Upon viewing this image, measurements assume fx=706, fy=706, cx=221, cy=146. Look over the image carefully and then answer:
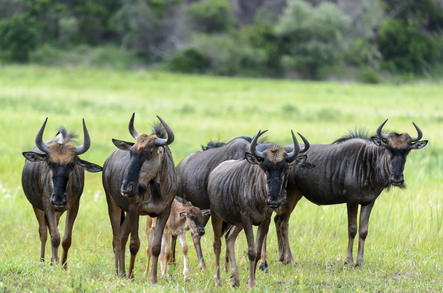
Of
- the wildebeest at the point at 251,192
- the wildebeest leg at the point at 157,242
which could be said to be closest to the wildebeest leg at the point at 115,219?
the wildebeest leg at the point at 157,242

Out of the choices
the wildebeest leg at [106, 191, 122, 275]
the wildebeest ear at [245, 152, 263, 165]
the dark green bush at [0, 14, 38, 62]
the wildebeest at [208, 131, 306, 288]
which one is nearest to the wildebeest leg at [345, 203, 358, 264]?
the wildebeest at [208, 131, 306, 288]

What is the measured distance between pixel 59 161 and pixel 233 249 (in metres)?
2.59

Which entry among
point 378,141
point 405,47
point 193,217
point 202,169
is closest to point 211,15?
point 405,47

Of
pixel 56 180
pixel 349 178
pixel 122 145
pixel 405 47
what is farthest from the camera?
pixel 405 47

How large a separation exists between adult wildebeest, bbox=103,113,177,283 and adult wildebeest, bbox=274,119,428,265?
2.43 m

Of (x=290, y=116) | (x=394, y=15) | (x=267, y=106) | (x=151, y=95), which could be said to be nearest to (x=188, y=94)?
(x=151, y=95)

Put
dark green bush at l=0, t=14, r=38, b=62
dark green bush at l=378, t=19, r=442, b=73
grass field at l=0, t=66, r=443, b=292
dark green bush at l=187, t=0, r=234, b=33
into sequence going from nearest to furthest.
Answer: grass field at l=0, t=66, r=443, b=292 → dark green bush at l=0, t=14, r=38, b=62 → dark green bush at l=378, t=19, r=442, b=73 → dark green bush at l=187, t=0, r=234, b=33

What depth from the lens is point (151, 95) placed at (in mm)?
37719

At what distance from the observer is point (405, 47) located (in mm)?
67875

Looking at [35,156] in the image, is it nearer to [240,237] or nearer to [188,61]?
[240,237]

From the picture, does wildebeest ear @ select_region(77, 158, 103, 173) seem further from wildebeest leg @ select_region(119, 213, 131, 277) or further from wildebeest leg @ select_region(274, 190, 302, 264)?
wildebeest leg @ select_region(274, 190, 302, 264)

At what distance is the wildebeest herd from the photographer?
894 cm

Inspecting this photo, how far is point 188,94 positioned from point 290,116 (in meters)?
10.6

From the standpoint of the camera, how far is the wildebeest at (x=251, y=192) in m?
8.57
